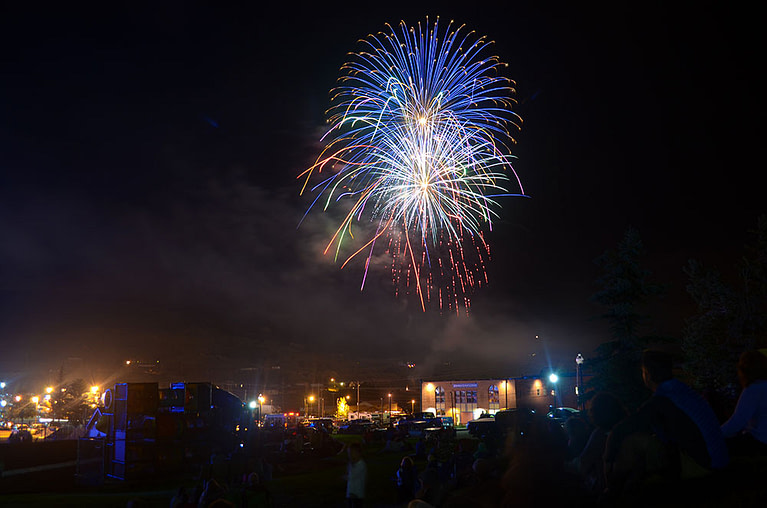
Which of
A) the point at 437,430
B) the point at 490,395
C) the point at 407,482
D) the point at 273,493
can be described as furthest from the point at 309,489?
the point at 490,395

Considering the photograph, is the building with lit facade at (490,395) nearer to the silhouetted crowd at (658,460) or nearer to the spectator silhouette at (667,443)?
Answer: the silhouetted crowd at (658,460)

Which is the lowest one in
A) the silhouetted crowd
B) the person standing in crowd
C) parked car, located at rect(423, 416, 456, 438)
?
parked car, located at rect(423, 416, 456, 438)

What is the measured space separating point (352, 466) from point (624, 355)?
1071 inches

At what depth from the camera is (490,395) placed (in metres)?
72.4

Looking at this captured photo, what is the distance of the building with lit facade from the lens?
217ft

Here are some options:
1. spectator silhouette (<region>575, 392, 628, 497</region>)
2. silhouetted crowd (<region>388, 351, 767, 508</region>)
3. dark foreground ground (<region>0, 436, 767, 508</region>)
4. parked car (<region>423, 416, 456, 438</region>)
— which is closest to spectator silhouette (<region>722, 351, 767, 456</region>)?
silhouetted crowd (<region>388, 351, 767, 508</region>)

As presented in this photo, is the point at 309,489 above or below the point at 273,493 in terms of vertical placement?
below

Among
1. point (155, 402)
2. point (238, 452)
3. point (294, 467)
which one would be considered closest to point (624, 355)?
point (294, 467)

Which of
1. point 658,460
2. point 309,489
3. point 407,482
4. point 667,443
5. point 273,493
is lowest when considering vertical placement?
point 309,489

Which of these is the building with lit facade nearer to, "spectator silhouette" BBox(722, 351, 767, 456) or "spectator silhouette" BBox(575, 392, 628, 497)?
"spectator silhouette" BBox(575, 392, 628, 497)

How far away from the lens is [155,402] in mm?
19250

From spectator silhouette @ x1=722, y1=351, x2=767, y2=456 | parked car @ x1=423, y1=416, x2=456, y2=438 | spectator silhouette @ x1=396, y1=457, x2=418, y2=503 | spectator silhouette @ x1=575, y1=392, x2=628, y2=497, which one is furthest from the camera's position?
parked car @ x1=423, y1=416, x2=456, y2=438

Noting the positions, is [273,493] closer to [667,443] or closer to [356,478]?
[356,478]

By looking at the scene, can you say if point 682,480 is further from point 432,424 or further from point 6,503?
point 432,424
